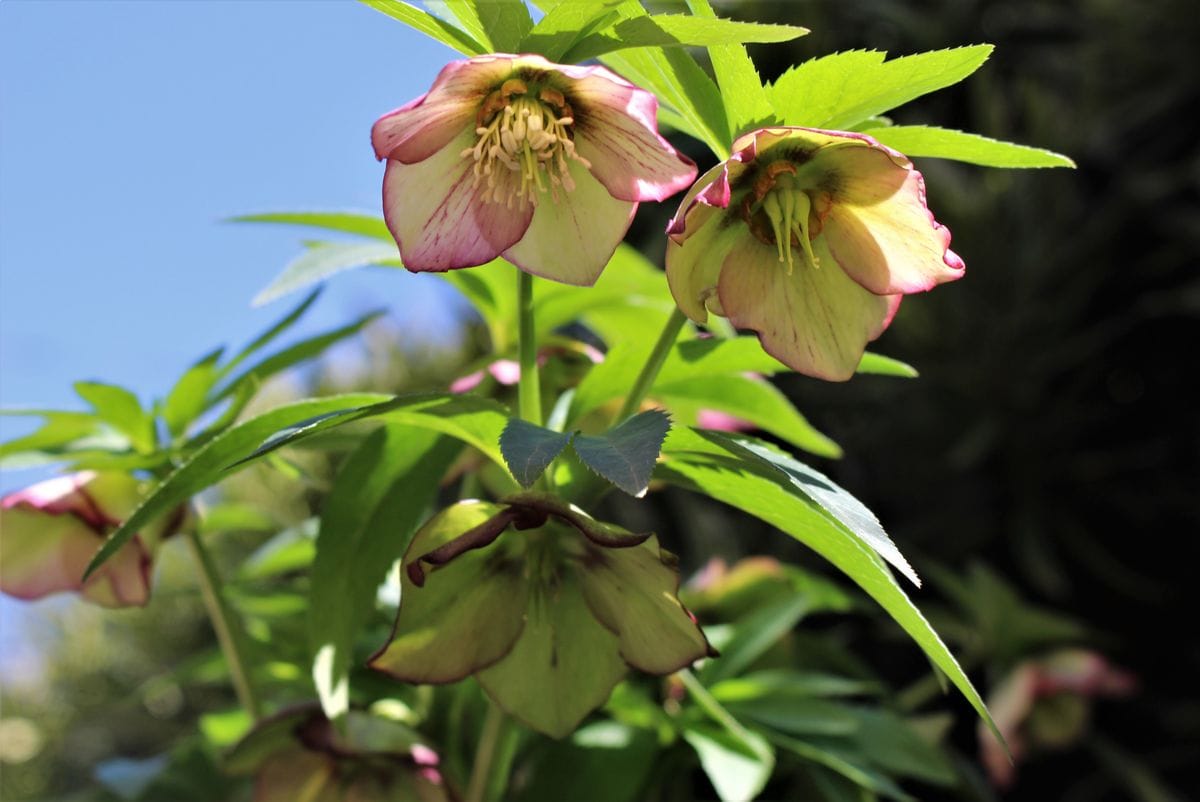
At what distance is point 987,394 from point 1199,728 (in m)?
0.46

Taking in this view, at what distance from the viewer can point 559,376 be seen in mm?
538

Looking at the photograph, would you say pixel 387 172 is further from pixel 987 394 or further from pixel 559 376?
pixel 987 394

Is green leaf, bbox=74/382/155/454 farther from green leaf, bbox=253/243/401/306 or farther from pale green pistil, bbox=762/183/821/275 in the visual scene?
pale green pistil, bbox=762/183/821/275

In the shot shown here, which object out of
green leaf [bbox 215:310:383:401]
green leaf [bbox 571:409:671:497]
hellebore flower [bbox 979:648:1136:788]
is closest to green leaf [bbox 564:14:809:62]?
green leaf [bbox 571:409:671:497]

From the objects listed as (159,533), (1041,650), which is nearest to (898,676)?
(1041,650)

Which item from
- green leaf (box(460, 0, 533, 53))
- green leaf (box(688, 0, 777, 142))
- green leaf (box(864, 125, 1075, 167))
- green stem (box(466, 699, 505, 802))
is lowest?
green stem (box(466, 699, 505, 802))

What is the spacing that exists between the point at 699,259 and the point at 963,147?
0.31ft

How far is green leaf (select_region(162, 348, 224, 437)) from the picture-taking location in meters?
0.54

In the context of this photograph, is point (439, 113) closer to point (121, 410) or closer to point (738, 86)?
point (738, 86)

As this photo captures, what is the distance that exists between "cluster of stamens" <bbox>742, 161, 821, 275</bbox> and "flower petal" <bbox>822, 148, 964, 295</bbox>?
11mm

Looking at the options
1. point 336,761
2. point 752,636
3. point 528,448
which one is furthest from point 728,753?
point 528,448

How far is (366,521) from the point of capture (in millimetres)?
470

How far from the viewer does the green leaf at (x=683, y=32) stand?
334mm

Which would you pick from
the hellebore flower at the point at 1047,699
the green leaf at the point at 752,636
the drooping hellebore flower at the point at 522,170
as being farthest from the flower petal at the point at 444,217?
the hellebore flower at the point at 1047,699
